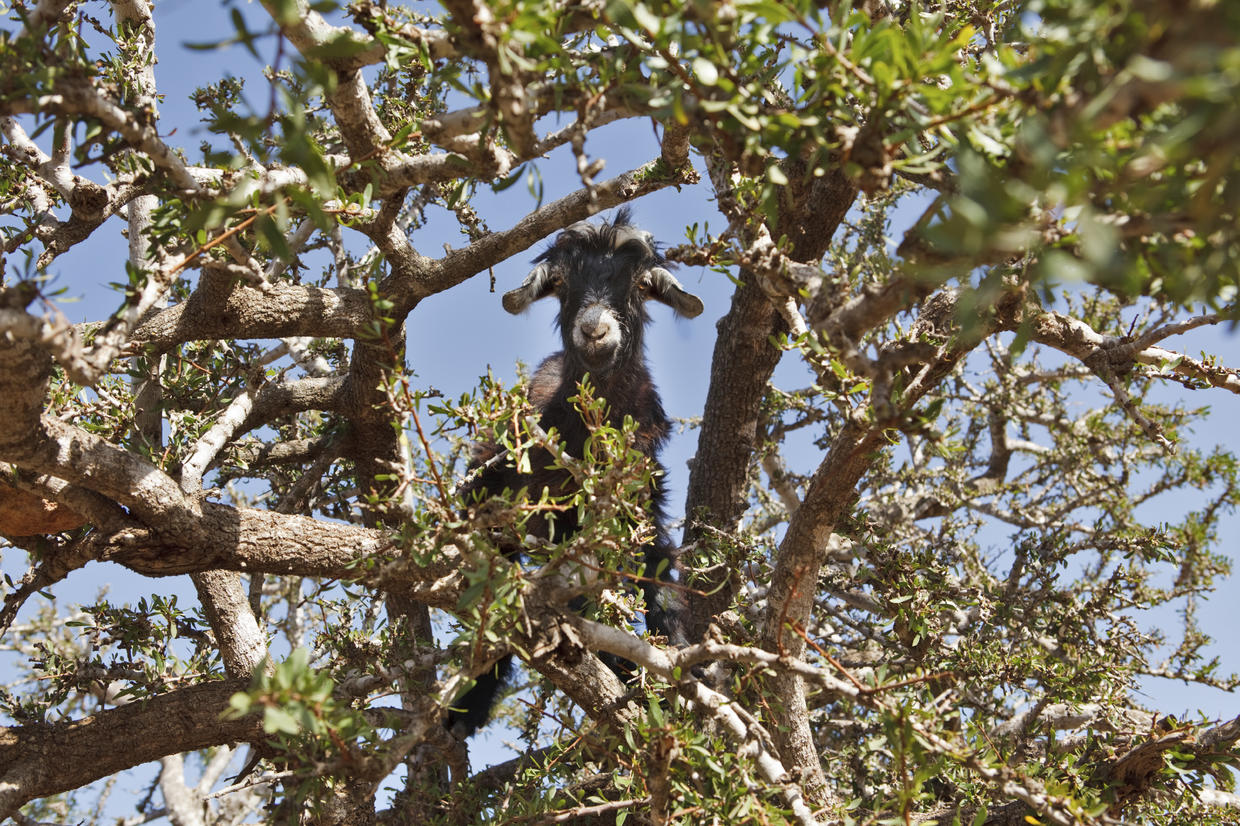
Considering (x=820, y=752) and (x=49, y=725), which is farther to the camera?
(x=820, y=752)

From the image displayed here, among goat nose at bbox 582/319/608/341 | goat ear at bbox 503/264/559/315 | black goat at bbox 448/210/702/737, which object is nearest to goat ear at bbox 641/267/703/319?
black goat at bbox 448/210/702/737

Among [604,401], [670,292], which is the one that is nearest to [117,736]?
[604,401]

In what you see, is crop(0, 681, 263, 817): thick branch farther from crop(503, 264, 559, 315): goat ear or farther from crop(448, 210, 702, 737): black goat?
crop(503, 264, 559, 315): goat ear

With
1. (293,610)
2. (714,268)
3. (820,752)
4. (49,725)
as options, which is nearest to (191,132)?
(714,268)

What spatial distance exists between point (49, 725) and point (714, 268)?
10.6 ft

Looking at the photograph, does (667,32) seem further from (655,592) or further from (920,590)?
(655,592)

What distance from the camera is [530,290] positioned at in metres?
5.83

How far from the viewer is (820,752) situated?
5.37 m

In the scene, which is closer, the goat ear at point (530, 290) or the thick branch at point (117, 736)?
the thick branch at point (117, 736)

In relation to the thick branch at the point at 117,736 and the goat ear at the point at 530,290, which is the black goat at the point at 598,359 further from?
the thick branch at the point at 117,736

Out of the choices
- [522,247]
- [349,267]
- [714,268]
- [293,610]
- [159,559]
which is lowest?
[159,559]

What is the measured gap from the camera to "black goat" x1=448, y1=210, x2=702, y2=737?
5.09 meters

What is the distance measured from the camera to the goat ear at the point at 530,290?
5.79 m

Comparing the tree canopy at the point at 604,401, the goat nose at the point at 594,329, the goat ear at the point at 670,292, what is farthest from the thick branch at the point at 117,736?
the goat ear at the point at 670,292
